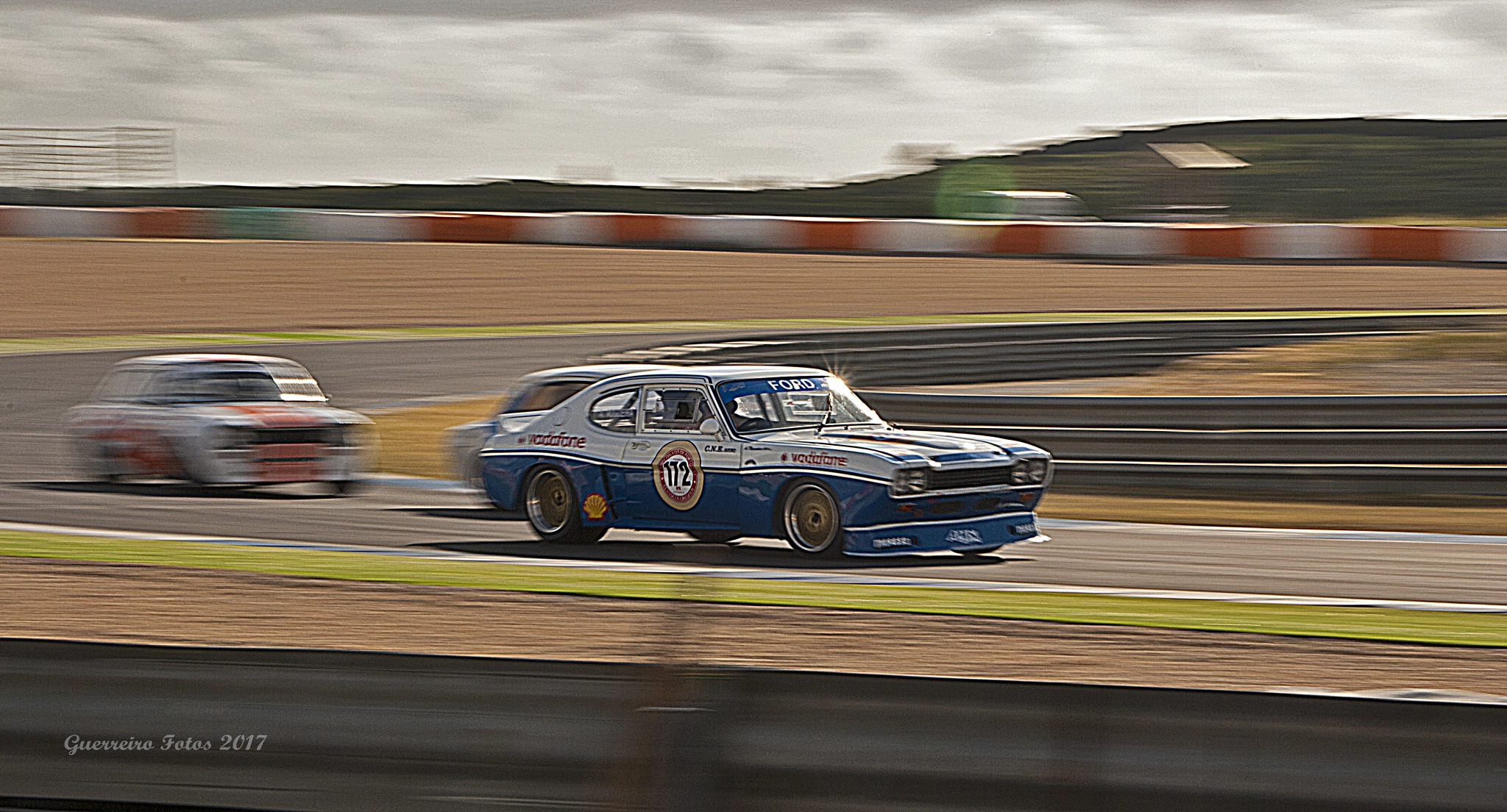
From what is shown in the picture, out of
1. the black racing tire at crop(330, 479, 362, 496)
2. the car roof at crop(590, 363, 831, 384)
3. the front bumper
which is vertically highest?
the car roof at crop(590, 363, 831, 384)

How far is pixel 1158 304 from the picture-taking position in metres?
27.2

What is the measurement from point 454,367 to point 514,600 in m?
13.9

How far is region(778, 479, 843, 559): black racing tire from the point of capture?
8.52m

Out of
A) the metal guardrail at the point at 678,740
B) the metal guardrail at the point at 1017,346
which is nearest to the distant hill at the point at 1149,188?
the metal guardrail at the point at 1017,346

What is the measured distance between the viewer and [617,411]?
9.33 meters

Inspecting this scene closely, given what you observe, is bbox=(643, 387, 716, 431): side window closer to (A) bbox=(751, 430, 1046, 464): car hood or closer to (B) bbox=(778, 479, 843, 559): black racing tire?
(A) bbox=(751, 430, 1046, 464): car hood

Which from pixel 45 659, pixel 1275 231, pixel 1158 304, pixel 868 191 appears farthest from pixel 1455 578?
pixel 868 191

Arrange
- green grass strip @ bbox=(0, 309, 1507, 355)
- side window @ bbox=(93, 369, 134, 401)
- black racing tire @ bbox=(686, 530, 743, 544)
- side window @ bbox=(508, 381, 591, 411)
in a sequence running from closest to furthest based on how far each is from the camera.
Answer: black racing tire @ bbox=(686, 530, 743, 544)
side window @ bbox=(508, 381, 591, 411)
side window @ bbox=(93, 369, 134, 401)
green grass strip @ bbox=(0, 309, 1507, 355)

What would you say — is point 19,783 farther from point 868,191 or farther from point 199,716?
point 868,191

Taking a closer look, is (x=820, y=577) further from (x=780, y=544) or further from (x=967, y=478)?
(x=780, y=544)

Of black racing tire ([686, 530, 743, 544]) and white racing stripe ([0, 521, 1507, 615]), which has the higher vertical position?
black racing tire ([686, 530, 743, 544])

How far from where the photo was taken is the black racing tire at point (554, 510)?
30.9 feet

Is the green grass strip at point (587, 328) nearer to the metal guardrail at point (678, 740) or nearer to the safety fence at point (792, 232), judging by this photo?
the safety fence at point (792, 232)

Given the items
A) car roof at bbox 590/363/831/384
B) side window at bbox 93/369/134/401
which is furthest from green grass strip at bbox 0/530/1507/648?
side window at bbox 93/369/134/401
